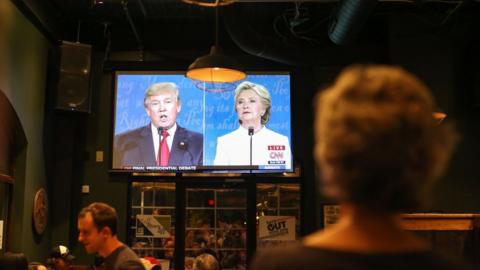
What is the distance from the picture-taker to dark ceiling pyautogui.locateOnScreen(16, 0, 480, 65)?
7.25 meters

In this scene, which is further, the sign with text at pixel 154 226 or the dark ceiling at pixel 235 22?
the sign with text at pixel 154 226

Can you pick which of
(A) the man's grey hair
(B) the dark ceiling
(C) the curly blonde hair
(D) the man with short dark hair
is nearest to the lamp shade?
(A) the man's grey hair

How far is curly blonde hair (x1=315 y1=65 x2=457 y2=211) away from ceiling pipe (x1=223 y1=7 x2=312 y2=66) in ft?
20.2

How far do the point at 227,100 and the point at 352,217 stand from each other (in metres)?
6.89

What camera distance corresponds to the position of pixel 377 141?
0.89 metres

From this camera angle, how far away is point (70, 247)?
7602 millimetres

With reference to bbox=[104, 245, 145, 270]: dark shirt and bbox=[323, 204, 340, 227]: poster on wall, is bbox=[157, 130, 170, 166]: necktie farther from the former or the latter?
bbox=[104, 245, 145, 270]: dark shirt

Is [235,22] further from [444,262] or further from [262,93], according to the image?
[444,262]

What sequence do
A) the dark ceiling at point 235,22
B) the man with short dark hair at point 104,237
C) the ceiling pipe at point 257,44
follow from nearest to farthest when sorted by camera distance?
the man with short dark hair at point 104,237
the ceiling pipe at point 257,44
the dark ceiling at point 235,22

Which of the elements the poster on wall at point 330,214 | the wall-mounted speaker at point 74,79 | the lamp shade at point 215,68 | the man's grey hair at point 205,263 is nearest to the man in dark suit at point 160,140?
the wall-mounted speaker at point 74,79

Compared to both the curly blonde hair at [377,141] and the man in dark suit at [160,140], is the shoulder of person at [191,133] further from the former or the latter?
the curly blonde hair at [377,141]

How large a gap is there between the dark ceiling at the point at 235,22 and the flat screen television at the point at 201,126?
0.59m

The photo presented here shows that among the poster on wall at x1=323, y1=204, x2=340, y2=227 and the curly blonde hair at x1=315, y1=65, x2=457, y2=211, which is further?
the poster on wall at x1=323, y1=204, x2=340, y2=227

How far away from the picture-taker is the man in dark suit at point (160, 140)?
7691 mm
